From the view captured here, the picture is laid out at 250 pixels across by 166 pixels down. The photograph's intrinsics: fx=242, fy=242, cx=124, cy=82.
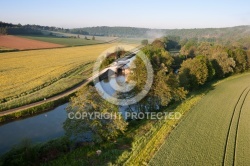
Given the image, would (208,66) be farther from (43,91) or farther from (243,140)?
(43,91)

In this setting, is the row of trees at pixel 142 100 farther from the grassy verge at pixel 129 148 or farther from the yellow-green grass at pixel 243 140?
the yellow-green grass at pixel 243 140

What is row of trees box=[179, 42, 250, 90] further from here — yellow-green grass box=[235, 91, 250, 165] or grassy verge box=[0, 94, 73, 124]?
grassy verge box=[0, 94, 73, 124]

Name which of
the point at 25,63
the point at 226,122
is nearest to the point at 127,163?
the point at 226,122

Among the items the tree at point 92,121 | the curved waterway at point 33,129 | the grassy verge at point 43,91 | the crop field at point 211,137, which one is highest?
the tree at point 92,121

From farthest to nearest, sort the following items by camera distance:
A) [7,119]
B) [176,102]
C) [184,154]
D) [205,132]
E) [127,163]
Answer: [176,102]
[7,119]
[205,132]
[184,154]
[127,163]

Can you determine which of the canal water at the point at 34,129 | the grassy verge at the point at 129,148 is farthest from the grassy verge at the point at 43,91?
the grassy verge at the point at 129,148

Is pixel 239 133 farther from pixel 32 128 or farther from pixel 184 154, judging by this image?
pixel 32 128

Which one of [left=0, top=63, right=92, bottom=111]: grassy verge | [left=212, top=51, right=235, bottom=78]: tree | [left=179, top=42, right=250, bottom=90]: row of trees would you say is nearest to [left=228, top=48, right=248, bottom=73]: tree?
[left=179, top=42, right=250, bottom=90]: row of trees
